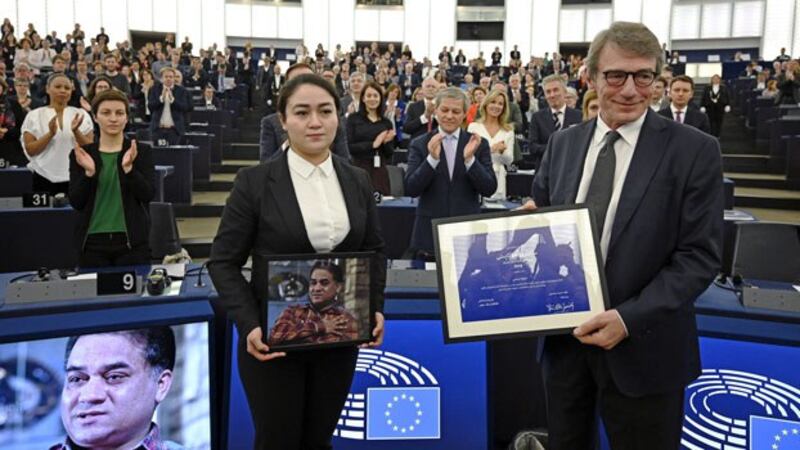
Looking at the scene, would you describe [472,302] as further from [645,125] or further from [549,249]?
[645,125]

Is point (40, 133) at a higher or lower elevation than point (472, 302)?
higher

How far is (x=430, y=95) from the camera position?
7133 millimetres

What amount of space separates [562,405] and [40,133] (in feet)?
15.8

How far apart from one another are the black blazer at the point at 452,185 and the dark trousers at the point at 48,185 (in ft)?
9.73

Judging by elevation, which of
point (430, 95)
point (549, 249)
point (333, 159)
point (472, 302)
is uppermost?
point (430, 95)

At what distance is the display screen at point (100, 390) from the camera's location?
207 centimetres

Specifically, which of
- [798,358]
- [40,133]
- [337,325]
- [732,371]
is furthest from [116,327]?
[40,133]

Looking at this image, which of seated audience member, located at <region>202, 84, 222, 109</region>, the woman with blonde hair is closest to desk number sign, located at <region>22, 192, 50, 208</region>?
the woman with blonde hair

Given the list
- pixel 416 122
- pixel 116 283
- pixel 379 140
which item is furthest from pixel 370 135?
pixel 116 283

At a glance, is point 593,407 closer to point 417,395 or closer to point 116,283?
point 417,395

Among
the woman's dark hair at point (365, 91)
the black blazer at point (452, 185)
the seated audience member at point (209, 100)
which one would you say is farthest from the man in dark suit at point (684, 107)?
the seated audience member at point (209, 100)

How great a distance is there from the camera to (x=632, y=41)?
1.51 meters

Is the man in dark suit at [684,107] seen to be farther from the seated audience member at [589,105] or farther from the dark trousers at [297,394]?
the dark trousers at [297,394]

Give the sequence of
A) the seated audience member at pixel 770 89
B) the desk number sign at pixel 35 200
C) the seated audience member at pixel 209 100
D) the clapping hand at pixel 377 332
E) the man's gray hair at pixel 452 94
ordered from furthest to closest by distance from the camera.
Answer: the seated audience member at pixel 770 89, the seated audience member at pixel 209 100, the desk number sign at pixel 35 200, the man's gray hair at pixel 452 94, the clapping hand at pixel 377 332
